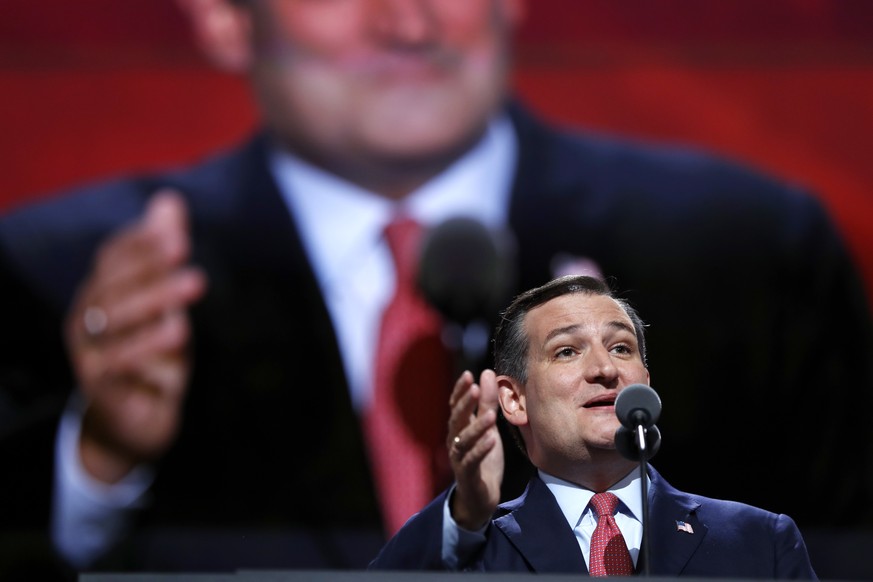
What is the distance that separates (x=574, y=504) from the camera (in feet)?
6.98

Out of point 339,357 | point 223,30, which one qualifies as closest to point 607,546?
point 339,357

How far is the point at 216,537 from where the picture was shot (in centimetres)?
443

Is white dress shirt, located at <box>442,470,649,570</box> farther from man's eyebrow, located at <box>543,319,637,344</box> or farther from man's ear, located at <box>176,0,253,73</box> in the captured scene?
man's ear, located at <box>176,0,253,73</box>

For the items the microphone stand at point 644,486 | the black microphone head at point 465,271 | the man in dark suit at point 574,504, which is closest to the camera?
the microphone stand at point 644,486

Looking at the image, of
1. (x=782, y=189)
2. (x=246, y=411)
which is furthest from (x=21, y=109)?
(x=782, y=189)

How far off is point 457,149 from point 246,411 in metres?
1.16

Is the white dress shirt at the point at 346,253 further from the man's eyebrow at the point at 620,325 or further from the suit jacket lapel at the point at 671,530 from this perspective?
the suit jacket lapel at the point at 671,530

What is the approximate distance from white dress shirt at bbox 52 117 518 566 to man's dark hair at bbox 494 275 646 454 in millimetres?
2176

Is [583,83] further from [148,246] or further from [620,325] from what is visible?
[620,325]

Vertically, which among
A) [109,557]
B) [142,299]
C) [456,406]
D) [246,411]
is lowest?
[109,557]

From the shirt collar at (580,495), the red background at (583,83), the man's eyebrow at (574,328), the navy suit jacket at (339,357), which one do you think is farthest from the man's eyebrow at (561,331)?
the red background at (583,83)

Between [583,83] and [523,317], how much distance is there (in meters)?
2.69

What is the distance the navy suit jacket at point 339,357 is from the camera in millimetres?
4449

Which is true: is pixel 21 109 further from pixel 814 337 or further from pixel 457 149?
pixel 814 337
